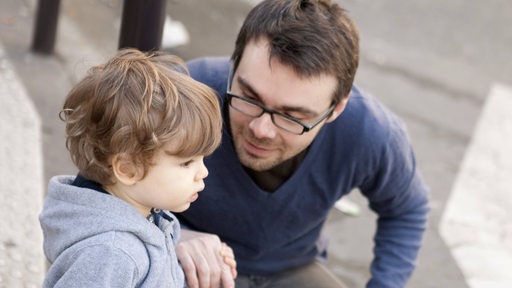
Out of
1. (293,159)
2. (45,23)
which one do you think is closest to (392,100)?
(45,23)

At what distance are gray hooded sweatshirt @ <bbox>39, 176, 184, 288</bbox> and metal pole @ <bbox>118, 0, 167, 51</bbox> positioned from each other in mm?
806

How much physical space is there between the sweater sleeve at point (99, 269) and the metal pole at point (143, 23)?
99cm

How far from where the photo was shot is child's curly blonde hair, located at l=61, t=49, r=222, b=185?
167cm

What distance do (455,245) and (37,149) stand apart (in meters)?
2.04

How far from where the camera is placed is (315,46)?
92.3 inches

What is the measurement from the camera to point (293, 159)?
8.23 feet

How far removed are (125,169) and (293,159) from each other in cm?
87

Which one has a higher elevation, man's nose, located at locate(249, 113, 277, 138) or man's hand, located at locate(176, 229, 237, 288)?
man's nose, located at locate(249, 113, 277, 138)

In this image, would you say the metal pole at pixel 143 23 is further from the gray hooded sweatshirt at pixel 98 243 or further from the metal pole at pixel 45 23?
the metal pole at pixel 45 23

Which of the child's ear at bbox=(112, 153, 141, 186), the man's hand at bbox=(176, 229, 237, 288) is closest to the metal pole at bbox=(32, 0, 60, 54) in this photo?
the man's hand at bbox=(176, 229, 237, 288)

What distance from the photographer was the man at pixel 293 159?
91.1 inches

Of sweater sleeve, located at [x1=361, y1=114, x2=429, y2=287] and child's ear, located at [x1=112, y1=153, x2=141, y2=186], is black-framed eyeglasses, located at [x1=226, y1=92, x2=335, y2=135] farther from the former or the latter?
child's ear, located at [x1=112, y1=153, x2=141, y2=186]


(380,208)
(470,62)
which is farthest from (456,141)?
(380,208)

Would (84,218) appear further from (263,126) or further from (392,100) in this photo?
(392,100)
